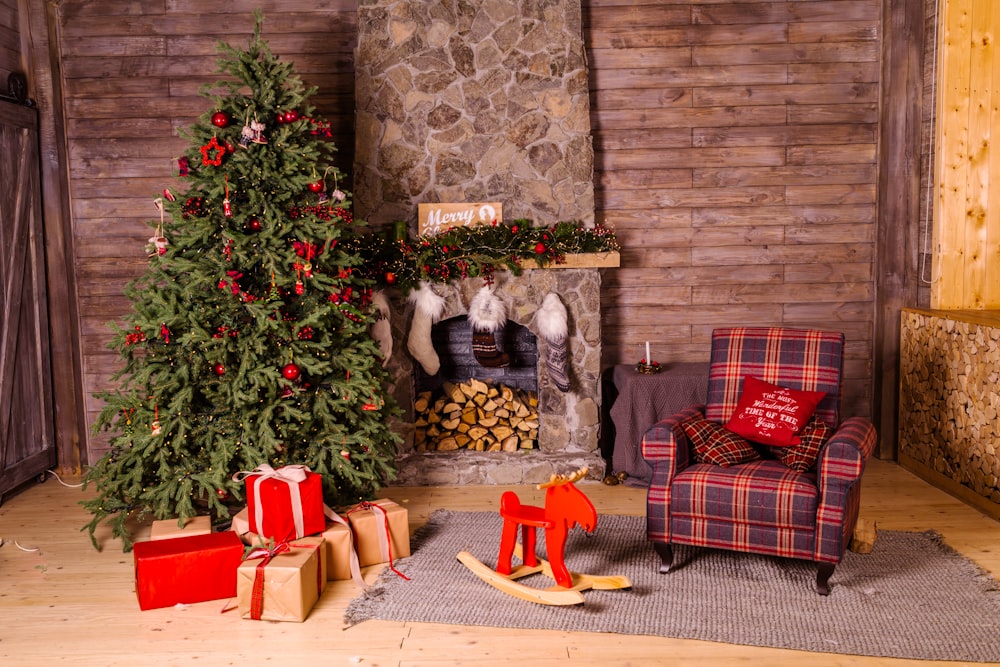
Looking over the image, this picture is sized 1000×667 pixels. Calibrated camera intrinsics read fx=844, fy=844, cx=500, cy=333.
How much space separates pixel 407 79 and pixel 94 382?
2.75 m

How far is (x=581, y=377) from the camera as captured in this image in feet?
16.7

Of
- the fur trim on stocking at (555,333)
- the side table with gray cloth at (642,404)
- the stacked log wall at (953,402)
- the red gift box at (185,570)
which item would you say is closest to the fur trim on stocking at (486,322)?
the fur trim on stocking at (555,333)

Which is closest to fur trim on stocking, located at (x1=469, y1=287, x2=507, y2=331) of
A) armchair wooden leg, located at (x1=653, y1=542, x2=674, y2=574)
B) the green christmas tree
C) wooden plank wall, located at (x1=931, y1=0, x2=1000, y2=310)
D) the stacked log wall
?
the green christmas tree

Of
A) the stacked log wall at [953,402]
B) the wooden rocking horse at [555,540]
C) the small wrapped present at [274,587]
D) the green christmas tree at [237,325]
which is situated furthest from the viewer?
the stacked log wall at [953,402]

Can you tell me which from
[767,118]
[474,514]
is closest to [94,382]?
[474,514]

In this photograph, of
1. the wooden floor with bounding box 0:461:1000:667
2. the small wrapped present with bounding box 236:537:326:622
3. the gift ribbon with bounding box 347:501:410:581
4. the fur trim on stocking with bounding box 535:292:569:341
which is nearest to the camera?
the wooden floor with bounding box 0:461:1000:667

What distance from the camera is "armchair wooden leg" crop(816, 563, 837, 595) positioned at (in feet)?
10.8

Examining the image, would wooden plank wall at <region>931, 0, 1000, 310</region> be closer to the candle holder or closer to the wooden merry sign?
the candle holder

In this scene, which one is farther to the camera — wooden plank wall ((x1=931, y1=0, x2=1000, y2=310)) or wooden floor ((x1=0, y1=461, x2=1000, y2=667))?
wooden plank wall ((x1=931, y1=0, x2=1000, y2=310))

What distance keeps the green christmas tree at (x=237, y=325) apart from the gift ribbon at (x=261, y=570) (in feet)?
2.06

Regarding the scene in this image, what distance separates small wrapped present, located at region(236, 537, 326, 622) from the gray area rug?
20 centimetres

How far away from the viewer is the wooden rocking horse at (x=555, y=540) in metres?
3.27

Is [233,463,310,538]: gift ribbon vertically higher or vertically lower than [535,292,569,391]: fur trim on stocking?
lower

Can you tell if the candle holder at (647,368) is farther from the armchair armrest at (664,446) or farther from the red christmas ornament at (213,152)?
the red christmas ornament at (213,152)
